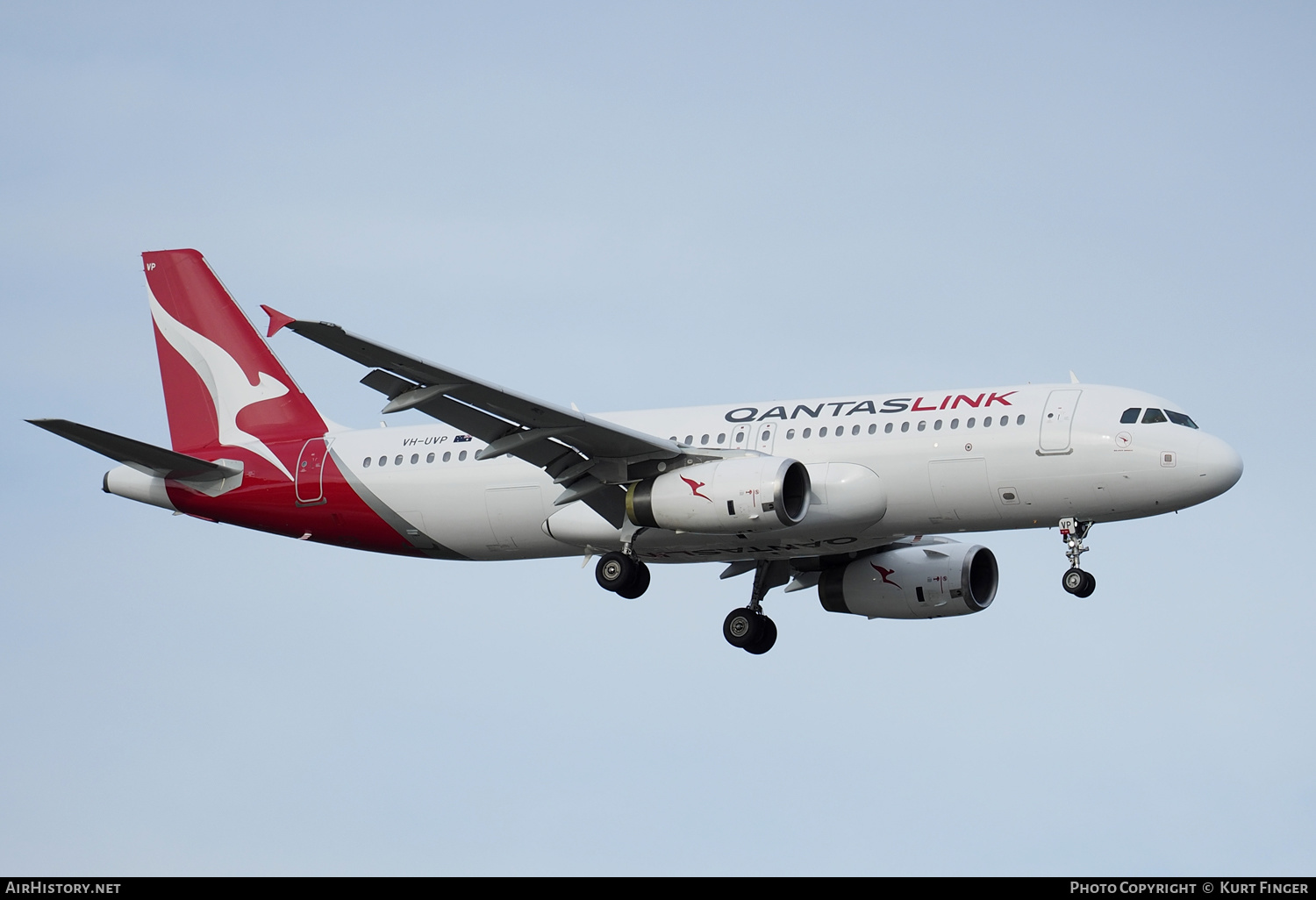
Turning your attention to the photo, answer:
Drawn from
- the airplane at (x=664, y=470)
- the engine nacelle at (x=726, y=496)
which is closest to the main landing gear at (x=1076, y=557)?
the airplane at (x=664, y=470)

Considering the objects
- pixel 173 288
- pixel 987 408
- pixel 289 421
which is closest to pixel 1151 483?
pixel 987 408

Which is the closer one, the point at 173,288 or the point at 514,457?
the point at 514,457

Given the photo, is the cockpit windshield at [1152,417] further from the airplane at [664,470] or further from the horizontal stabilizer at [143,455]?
the horizontal stabilizer at [143,455]

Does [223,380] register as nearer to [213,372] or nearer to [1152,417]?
[213,372]

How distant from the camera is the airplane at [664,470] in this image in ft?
117

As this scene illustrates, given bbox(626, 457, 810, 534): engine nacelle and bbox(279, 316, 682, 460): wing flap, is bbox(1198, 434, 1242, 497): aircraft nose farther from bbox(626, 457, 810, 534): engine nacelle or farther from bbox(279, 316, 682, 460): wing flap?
bbox(279, 316, 682, 460): wing flap

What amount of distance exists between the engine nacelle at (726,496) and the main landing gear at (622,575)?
175 cm

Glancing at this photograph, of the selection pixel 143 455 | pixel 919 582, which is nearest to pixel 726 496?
pixel 919 582

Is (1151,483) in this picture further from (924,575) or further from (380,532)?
(380,532)

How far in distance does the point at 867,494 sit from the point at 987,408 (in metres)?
3.00

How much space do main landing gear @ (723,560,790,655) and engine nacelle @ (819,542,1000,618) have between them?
1385 millimetres

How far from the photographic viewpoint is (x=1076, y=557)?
36.3 meters

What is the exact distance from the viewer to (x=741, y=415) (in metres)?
39.2

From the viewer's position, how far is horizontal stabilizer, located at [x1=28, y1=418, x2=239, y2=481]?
127 ft
